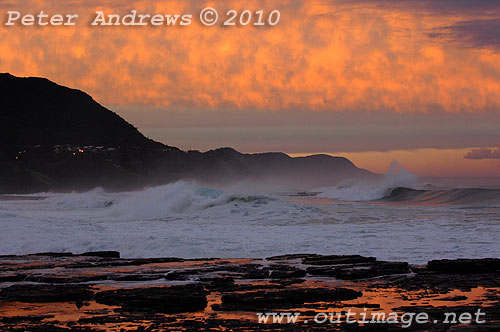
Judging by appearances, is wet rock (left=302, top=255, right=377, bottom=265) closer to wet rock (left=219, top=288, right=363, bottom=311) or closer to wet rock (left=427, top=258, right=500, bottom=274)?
wet rock (left=427, top=258, right=500, bottom=274)

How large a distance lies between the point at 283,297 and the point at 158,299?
1791 mm

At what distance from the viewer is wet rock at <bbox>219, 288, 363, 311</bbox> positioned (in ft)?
29.8

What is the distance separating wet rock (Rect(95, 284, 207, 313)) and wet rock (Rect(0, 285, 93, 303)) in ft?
1.10

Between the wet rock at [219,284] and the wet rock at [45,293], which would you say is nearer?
the wet rock at [45,293]

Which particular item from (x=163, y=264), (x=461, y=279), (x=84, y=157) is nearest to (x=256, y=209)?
(x=163, y=264)

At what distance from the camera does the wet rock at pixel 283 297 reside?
9.09 metres

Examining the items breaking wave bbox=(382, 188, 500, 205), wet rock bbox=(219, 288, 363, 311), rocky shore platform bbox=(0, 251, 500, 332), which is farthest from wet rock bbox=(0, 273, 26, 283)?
breaking wave bbox=(382, 188, 500, 205)

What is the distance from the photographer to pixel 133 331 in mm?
7586

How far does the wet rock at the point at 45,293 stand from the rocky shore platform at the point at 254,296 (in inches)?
0.6

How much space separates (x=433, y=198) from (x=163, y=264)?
42641 mm

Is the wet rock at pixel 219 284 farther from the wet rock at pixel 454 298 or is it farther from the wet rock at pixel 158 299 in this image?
the wet rock at pixel 454 298

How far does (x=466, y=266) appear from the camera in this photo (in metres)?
12.3

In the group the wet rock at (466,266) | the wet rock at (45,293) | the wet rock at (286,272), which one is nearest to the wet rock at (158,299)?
the wet rock at (45,293)

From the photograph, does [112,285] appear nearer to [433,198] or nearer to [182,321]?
[182,321]
